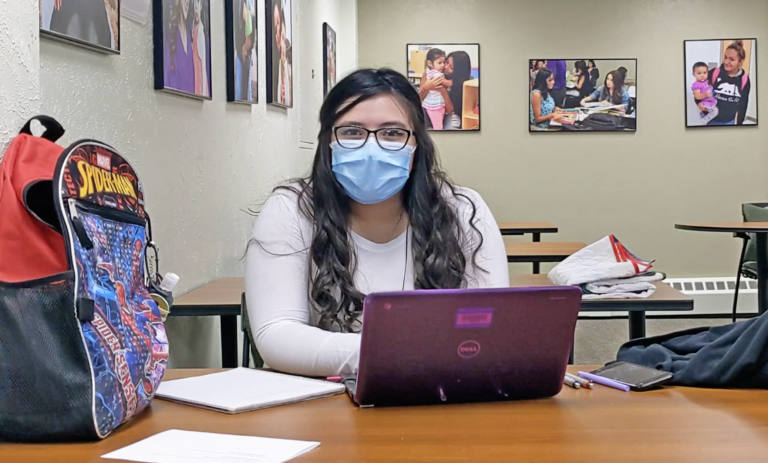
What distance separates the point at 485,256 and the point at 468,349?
0.67 m

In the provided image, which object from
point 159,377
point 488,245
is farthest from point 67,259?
point 488,245

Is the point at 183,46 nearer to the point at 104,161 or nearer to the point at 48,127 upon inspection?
the point at 48,127

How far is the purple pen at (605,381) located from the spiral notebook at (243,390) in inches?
15.5

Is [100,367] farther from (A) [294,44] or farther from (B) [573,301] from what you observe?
(A) [294,44]

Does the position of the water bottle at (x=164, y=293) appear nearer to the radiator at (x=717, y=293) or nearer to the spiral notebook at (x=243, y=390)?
the spiral notebook at (x=243, y=390)

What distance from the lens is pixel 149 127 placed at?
2.13 m

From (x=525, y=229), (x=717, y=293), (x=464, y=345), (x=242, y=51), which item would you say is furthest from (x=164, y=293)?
(x=717, y=293)

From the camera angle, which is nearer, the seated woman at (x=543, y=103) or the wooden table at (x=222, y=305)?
the wooden table at (x=222, y=305)

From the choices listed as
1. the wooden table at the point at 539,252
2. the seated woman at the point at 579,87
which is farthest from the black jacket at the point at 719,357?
the seated woman at the point at 579,87

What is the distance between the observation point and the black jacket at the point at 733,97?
232 inches

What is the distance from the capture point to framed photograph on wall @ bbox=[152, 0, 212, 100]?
216cm

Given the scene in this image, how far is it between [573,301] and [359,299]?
2.00 ft

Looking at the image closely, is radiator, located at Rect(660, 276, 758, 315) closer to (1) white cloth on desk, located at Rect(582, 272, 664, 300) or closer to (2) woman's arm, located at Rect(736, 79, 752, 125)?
(2) woman's arm, located at Rect(736, 79, 752, 125)

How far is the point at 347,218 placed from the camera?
67.9 inches
